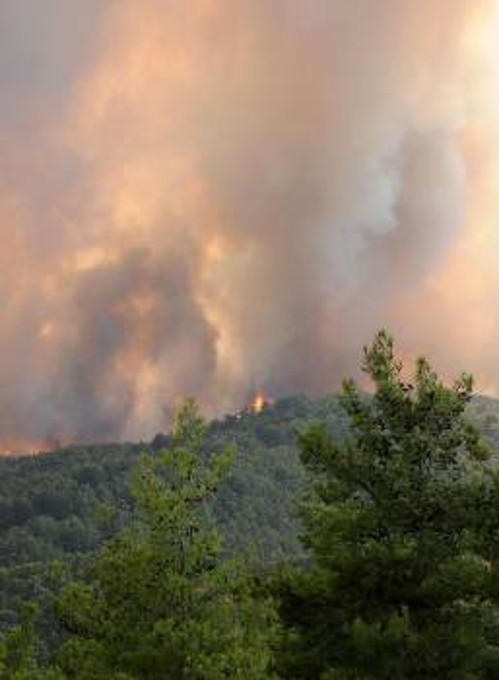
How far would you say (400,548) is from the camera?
2673 cm

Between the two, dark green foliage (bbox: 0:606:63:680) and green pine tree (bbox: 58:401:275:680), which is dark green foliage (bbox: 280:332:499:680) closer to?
green pine tree (bbox: 58:401:275:680)

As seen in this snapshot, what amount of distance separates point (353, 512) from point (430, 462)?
2.50m

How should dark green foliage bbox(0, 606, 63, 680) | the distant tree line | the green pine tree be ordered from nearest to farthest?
the green pine tree → the distant tree line → dark green foliage bbox(0, 606, 63, 680)

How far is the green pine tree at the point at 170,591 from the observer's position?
23453 millimetres

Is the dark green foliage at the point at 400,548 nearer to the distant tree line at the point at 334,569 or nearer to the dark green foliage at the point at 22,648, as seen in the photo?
the distant tree line at the point at 334,569

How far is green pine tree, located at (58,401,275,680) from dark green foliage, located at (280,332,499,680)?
3.84m

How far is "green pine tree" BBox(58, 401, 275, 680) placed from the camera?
23.5m

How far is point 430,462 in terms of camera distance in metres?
28.5

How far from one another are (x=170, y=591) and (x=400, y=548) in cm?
605

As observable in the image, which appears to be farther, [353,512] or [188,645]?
[353,512]

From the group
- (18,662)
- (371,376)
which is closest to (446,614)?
(371,376)

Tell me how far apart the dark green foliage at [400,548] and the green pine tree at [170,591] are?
12.6ft

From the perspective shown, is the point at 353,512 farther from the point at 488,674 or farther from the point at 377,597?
the point at 488,674

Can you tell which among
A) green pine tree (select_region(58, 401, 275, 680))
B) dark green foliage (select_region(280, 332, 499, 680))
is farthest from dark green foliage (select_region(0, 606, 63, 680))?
dark green foliage (select_region(280, 332, 499, 680))
